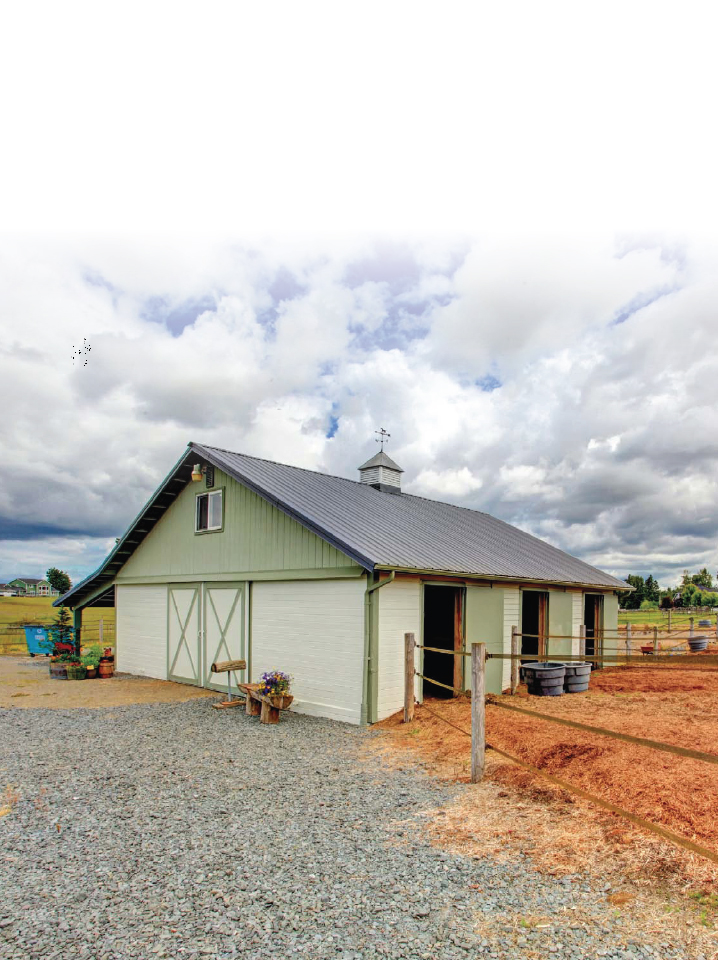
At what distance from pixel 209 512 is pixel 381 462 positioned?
18.2 ft

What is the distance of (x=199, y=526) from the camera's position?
15.1 metres

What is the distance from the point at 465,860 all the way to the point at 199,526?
1139 centimetres

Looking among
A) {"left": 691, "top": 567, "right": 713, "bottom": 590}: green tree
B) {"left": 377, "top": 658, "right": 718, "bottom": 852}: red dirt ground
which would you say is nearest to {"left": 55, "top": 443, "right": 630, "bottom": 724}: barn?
{"left": 377, "top": 658, "right": 718, "bottom": 852}: red dirt ground

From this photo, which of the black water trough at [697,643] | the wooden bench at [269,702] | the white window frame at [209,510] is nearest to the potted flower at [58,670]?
the white window frame at [209,510]

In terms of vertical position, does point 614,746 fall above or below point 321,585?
below

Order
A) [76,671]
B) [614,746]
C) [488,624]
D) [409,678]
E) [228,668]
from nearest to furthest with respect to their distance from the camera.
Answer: [614,746], [409,678], [228,668], [488,624], [76,671]

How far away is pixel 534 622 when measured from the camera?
Answer: 18.2 metres

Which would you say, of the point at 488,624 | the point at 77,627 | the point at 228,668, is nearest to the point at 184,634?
the point at 228,668

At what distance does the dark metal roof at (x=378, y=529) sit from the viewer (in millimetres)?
11617

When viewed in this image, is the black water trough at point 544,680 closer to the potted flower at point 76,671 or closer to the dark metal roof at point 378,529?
the dark metal roof at point 378,529

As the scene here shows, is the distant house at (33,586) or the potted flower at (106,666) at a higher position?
the potted flower at (106,666)

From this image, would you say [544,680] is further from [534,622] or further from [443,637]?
[534,622]

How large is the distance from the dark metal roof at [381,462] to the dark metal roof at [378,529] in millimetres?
624

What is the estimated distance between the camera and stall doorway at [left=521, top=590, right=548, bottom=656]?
1616 centimetres
